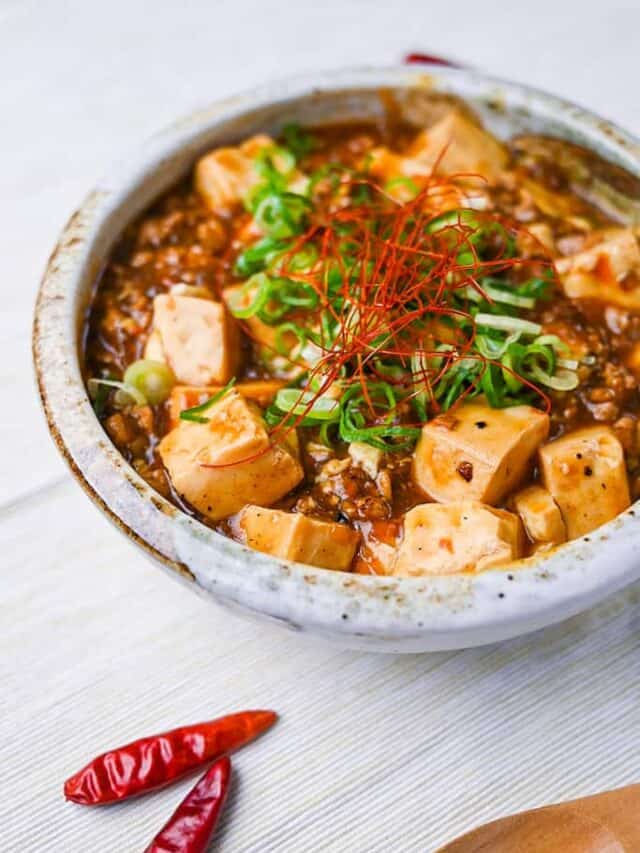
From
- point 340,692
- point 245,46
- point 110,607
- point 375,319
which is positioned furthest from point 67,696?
point 245,46

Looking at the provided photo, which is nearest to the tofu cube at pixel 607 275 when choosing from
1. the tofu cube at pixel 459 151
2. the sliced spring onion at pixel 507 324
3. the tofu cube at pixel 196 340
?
the sliced spring onion at pixel 507 324

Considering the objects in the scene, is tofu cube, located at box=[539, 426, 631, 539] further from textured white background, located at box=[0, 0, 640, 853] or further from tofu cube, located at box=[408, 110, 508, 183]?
tofu cube, located at box=[408, 110, 508, 183]

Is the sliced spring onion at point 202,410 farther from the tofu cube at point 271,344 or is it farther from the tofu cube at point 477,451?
the tofu cube at point 477,451

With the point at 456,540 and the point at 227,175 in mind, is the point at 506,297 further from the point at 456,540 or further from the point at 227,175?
the point at 227,175

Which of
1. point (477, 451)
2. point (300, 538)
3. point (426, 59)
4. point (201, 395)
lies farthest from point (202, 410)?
point (426, 59)

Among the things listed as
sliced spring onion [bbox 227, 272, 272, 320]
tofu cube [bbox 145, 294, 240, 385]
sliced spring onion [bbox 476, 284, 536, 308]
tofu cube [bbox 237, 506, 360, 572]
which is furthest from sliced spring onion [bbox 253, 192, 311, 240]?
tofu cube [bbox 237, 506, 360, 572]

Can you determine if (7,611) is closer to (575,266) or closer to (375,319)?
(375,319)
